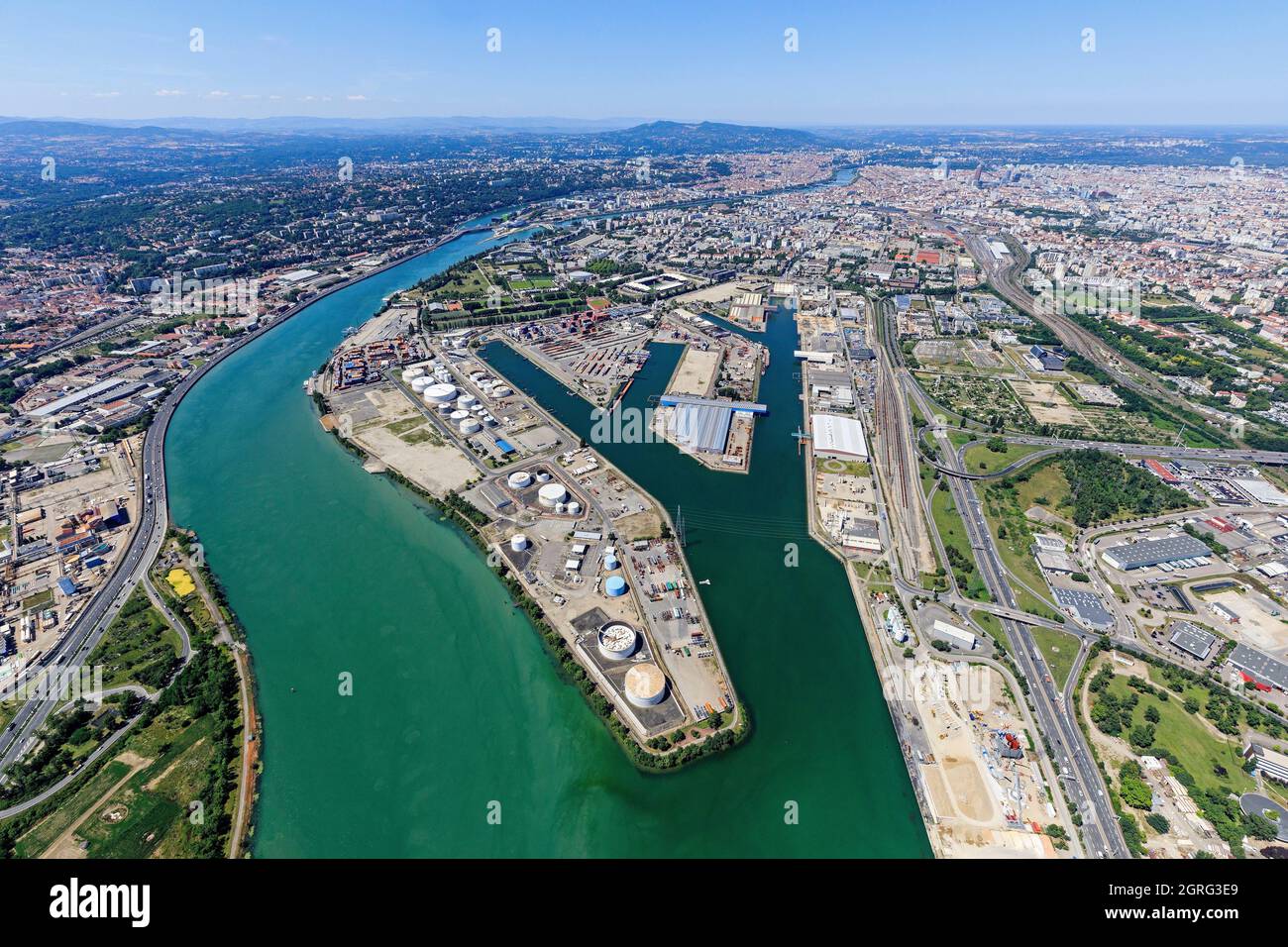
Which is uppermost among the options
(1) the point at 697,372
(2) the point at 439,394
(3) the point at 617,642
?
(1) the point at 697,372

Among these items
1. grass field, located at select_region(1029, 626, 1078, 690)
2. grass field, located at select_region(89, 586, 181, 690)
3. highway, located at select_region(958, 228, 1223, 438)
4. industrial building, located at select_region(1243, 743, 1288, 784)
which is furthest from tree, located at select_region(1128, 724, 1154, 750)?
grass field, located at select_region(89, 586, 181, 690)

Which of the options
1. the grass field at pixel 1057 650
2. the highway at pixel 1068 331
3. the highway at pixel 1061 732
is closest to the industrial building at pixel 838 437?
the highway at pixel 1061 732

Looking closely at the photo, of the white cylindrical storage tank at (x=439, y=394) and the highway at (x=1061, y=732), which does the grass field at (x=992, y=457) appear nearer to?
the highway at (x=1061, y=732)

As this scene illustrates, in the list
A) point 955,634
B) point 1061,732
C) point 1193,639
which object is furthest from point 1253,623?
point 955,634

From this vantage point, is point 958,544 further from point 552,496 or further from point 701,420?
point 552,496

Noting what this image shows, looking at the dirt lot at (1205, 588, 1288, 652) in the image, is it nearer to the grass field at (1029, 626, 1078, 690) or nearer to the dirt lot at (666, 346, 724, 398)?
the grass field at (1029, 626, 1078, 690)
